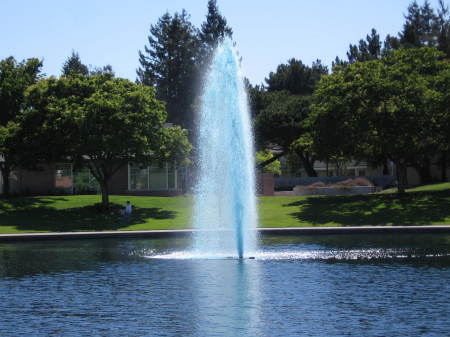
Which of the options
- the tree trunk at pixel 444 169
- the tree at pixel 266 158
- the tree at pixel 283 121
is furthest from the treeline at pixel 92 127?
the tree at pixel 266 158

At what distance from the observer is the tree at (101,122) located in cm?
4834

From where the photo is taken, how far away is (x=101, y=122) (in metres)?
48.9

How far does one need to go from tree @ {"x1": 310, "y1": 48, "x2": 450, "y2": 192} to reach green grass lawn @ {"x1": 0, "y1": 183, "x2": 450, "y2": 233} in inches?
148

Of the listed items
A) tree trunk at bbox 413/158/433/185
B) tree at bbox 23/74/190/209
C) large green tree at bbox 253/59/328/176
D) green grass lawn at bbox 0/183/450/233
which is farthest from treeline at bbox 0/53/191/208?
tree trunk at bbox 413/158/433/185

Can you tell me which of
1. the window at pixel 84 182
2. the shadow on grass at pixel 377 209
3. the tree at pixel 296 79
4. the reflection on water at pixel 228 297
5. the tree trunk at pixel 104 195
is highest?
the tree at pixel 296 79

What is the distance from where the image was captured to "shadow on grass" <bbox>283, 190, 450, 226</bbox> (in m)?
43.2

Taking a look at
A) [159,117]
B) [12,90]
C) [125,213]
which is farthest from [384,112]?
[12,90]

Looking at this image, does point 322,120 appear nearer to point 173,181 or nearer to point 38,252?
point 173,181

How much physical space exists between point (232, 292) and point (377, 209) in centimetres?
2922

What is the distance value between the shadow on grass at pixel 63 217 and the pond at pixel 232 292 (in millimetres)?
13394

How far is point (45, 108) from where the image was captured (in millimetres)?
49531

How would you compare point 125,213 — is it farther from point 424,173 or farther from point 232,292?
point 424,173

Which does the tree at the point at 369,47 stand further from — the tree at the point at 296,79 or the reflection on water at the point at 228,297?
the reflection on water at the point at 228,297

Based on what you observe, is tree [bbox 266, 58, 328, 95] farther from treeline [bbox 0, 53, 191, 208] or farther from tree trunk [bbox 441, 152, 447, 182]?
treeline [bbox 0, 53, 191, 208]
